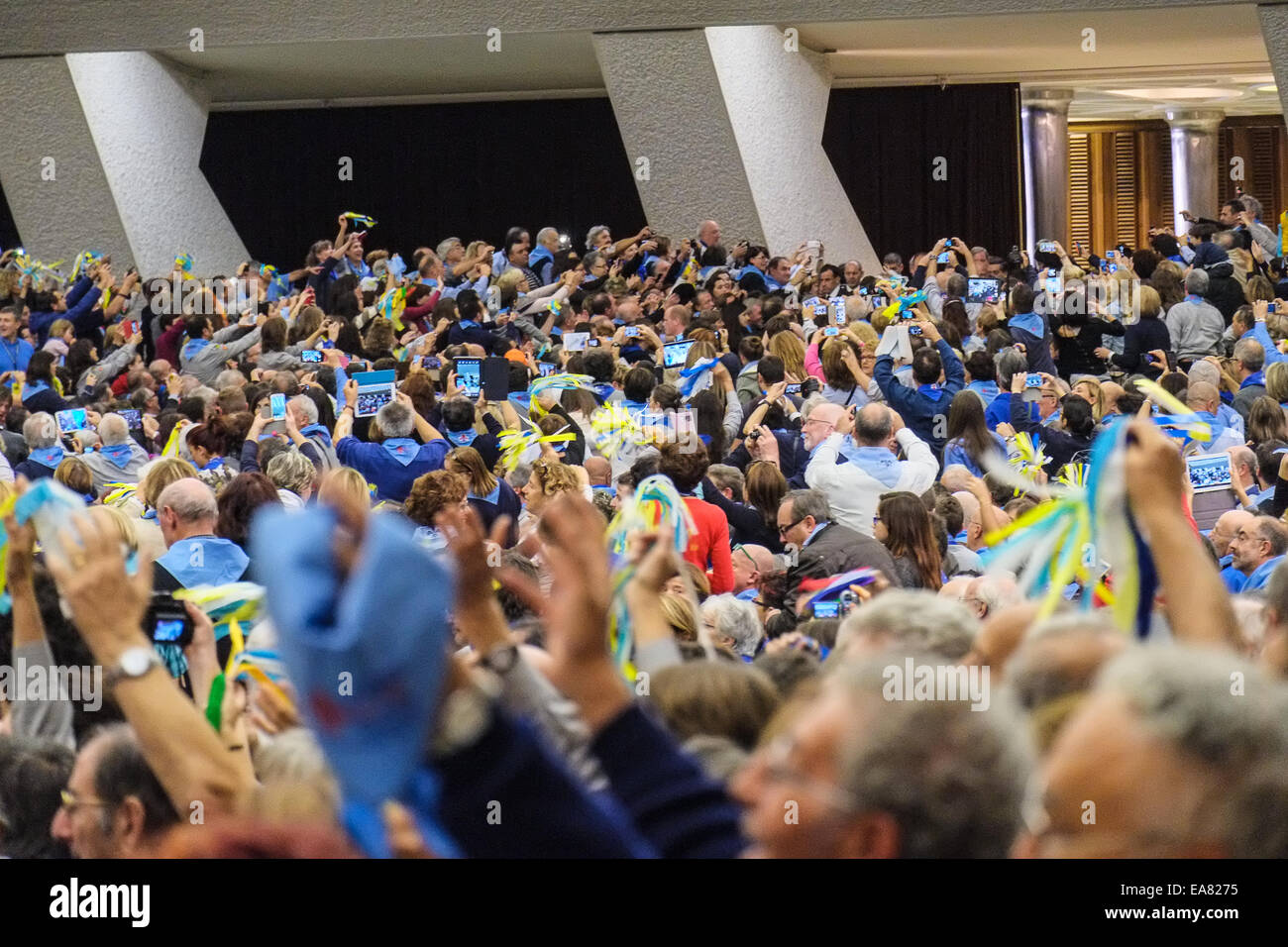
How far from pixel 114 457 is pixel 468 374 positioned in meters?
1.64

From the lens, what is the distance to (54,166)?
14.2 m

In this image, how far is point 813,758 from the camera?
4.33ft

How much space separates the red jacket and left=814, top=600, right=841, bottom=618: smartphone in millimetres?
1156

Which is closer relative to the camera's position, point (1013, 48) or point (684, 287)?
point (684, 287)

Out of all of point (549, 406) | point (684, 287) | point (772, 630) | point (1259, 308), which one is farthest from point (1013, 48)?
point (772, 630)

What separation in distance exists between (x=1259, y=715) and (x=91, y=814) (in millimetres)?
1517

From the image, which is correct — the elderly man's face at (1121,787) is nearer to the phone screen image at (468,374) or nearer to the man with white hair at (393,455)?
the man with white hair at (393,455)

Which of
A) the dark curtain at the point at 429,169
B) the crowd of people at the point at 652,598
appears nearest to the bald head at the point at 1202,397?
the crowd of people at the point at 652,598

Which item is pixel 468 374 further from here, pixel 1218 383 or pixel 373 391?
pixel 1218 383

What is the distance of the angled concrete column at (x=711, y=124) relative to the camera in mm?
13461

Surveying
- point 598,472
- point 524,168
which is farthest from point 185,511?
point 524,168

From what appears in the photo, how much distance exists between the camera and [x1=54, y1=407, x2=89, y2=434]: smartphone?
785 centimetres
